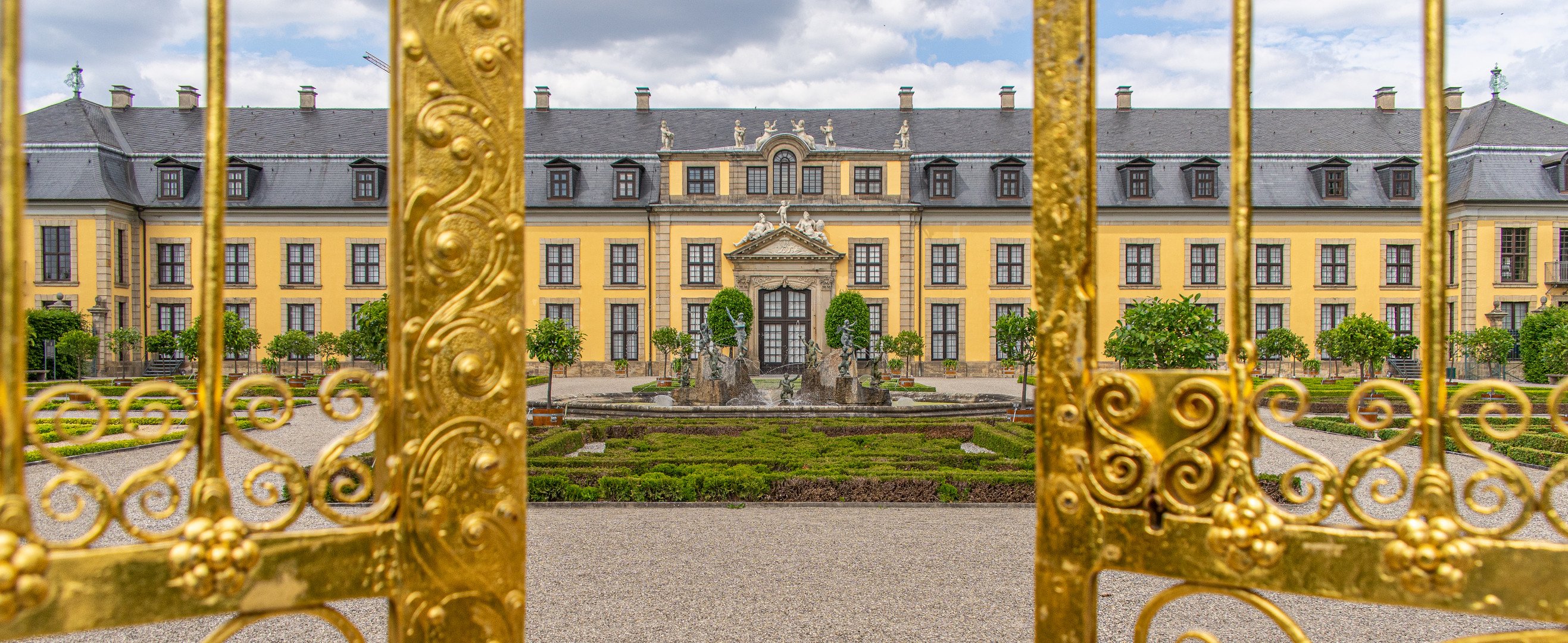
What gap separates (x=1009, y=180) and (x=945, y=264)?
12.9ft

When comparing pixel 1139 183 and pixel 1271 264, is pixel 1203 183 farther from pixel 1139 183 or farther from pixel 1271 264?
pixel 1271 264

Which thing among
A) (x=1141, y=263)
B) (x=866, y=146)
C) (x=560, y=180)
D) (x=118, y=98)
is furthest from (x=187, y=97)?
(x=1141, y=263)

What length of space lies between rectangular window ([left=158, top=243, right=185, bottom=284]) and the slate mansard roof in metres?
1.58

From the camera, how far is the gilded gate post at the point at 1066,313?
1.60m

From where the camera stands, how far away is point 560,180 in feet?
103

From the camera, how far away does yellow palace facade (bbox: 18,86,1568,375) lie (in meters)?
30.0

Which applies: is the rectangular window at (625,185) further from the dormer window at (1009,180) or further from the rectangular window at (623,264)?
the dormer window at (1009,180)

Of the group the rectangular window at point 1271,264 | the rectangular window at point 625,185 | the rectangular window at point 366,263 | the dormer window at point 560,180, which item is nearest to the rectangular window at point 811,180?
the rectangular window at point 625,185

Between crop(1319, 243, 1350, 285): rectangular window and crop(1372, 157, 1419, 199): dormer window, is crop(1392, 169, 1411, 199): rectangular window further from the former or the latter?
crop(1319, 243, 1350, 285): rectangular window

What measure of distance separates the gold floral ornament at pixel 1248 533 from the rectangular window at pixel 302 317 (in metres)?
34.4

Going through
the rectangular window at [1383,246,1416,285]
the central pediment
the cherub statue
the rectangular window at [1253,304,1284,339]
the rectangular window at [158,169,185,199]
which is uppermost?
the cherub statue

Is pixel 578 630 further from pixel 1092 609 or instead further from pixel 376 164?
pixel 376 164

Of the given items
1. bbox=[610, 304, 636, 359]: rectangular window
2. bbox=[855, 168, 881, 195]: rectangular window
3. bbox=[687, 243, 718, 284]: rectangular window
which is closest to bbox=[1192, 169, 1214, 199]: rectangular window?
bbox=[855, 168, 881, 195]: rectangular window

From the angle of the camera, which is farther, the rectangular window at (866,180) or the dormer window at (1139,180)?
the rectangular window at (866,180)
